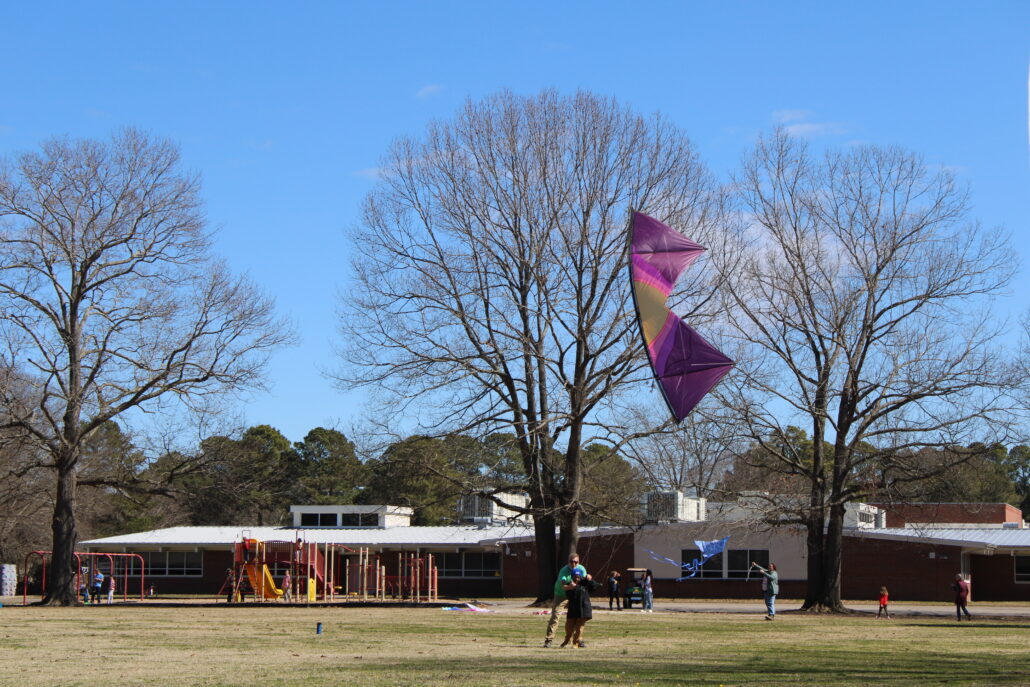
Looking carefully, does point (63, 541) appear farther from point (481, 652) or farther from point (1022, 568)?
point (1022, 568)

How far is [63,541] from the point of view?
42.3 m

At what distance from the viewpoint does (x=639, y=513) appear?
159 ft

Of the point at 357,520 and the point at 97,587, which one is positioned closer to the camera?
the point at 97,587

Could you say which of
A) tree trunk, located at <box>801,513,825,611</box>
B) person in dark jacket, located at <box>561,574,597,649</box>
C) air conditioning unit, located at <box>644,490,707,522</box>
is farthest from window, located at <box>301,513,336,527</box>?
person in dark jacket, located at <box>561,574,597,649</box>

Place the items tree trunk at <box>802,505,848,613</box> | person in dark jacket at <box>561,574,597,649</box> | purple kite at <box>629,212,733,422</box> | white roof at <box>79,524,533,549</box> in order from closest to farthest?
purple kite at <box>629,212,733,422</box> < person in dark jacket at <box>561,574,597,649</box> < tree trunk at <box>802,505,848,613</box> < white roof at <box>79,524,533,549</box>

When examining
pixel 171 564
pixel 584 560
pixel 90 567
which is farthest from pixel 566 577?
pixel 171 564

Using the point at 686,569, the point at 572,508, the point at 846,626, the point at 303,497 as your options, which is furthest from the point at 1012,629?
the point at 303,497

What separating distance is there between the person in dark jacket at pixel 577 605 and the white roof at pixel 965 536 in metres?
35.2

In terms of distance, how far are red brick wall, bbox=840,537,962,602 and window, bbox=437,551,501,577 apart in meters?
18.2

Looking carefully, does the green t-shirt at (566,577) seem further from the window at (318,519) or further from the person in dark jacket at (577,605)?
the window at (318,519)

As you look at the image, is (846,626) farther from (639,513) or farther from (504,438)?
(639,513)

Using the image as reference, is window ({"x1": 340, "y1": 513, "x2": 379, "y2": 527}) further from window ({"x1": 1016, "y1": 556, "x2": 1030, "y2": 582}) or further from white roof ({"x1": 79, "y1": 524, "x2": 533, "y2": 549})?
window ({"x1": 1016, "y1": 556, "x2": 1030, "y2": 582})

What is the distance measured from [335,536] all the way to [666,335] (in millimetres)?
49837

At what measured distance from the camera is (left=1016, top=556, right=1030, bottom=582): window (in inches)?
2242
